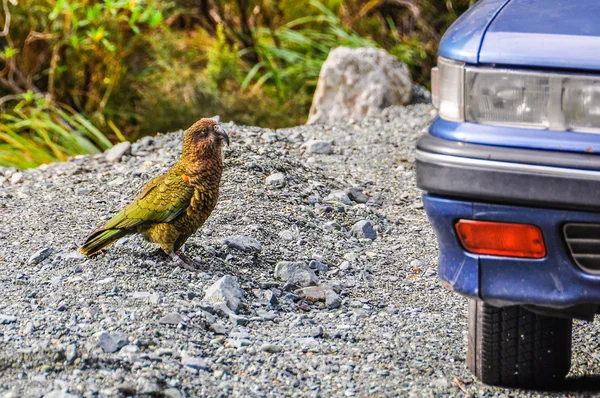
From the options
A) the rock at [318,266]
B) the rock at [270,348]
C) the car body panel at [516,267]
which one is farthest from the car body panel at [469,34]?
the rock at [318,266]

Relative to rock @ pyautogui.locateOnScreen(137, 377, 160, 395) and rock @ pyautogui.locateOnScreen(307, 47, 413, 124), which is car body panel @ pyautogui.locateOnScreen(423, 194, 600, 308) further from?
rock @ pyautogui.locateOnScreen(307, 47, 413, 124)

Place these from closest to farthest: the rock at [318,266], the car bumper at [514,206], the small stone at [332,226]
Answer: the car bumper at [514,206] < the rock at [318,266] < the small stone at [332,226]

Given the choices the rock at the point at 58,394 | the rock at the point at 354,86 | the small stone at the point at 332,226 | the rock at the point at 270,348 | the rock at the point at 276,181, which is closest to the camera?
the rock at the point at 58,394

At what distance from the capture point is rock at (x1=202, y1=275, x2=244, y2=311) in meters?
3.77

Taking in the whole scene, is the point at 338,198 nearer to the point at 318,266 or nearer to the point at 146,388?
the point at 318,266

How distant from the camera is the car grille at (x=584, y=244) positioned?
2516 millimetres

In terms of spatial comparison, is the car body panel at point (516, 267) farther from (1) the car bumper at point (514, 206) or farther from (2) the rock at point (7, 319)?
(2) the rock at point (7, 319)

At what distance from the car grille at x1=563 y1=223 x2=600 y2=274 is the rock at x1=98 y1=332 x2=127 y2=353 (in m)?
1.62

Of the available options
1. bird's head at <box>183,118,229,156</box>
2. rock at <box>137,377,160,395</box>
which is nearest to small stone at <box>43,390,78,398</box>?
rock at <box>137,377,160,395</box>

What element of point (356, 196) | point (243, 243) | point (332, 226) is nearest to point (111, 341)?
point (243, 243)

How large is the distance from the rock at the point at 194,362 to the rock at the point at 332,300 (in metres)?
0.84

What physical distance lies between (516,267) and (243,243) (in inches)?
79.0

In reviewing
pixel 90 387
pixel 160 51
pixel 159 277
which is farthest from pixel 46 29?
pixel 90 387

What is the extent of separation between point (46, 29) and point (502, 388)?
633 cm
